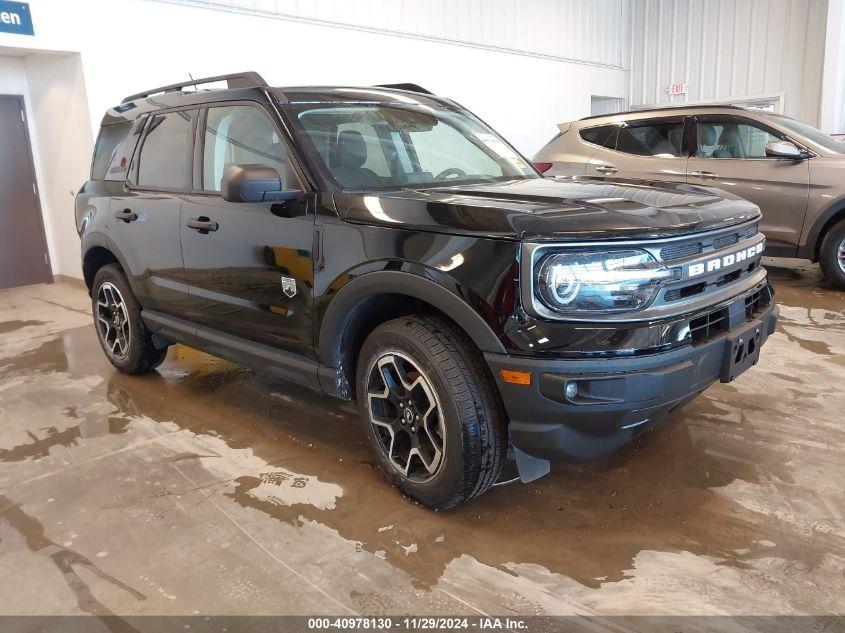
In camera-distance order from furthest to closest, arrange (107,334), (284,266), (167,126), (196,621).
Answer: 1. (107,334)
2. (167,126)
3. (284,266)
4. (196,621)

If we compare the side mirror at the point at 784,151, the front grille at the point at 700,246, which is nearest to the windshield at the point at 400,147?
the front grille at the point at 700,246

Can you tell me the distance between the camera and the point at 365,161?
2.96 meters

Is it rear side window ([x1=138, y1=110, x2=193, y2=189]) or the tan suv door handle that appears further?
the tan suv door handle

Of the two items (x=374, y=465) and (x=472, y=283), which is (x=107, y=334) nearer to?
(x=374, y=465)

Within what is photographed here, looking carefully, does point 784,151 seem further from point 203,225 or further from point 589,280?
point 203,225

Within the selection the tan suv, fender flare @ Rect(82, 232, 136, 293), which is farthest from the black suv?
the tan suv

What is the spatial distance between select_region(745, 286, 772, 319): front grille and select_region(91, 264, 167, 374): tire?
328 cm

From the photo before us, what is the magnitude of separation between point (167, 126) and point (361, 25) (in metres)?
6.10

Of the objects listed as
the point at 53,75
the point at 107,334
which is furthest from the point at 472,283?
the point at 53,75

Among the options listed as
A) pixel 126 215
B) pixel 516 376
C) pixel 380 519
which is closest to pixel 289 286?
pixel 380 519

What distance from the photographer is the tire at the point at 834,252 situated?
579cm

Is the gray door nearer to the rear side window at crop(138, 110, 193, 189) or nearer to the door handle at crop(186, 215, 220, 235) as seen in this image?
the rear side window at crop(138, 110, 193, 189)

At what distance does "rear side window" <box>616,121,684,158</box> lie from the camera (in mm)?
Result: 6504

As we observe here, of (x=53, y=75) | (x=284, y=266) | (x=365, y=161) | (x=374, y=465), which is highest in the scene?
(x=53, y=75)
